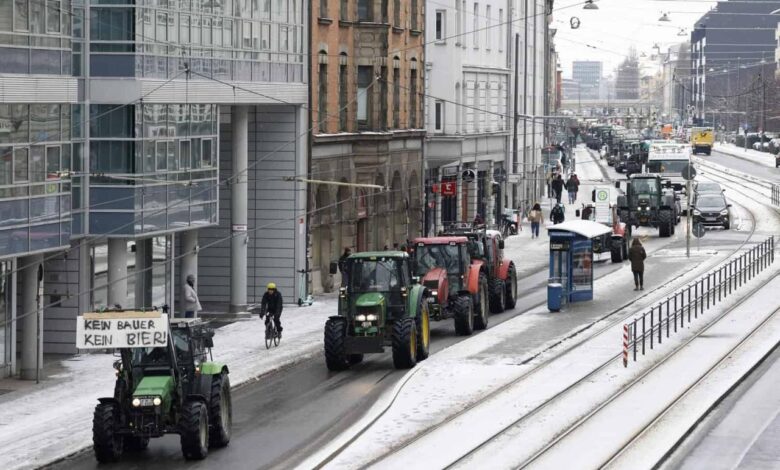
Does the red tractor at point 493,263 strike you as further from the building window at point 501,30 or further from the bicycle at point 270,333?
the building window at point 501,30

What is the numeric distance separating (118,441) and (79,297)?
1369cm

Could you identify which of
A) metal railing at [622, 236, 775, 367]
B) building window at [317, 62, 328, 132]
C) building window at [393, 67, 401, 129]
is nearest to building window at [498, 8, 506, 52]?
metal railing at [622, 236, 775, 367]

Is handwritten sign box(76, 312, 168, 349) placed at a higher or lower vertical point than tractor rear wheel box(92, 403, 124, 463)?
higher

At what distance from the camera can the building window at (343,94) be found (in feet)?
183

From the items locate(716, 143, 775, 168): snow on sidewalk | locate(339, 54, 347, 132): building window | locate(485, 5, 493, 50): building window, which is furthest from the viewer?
locate(716, 143, 775, 168): snow on sidewalk

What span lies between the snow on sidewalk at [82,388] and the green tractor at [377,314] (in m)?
1.90

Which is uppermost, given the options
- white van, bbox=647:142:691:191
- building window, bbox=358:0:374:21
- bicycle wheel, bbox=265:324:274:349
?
building window, bbox=358:0:374:21

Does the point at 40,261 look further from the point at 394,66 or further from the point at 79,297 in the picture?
the point at 394,66

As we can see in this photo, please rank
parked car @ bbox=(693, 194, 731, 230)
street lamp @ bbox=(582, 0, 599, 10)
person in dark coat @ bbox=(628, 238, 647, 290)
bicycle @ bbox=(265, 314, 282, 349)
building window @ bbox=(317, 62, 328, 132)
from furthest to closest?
parked car @ bbox=(693, 194, 731, 230), street lamp @ bbox=(582, 0, 599, 10), building window @ bbox=(317, 62, 328, 132), person in dark coat @ bbox=(628, 238, 647, 290), bicycle @ bbox=(265, 314, 282, 349)

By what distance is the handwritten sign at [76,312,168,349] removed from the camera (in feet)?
82.5

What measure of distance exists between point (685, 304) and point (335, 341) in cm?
1564

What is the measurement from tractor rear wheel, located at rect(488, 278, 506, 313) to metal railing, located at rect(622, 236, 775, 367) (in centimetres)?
403

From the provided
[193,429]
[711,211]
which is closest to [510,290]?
[193,429]

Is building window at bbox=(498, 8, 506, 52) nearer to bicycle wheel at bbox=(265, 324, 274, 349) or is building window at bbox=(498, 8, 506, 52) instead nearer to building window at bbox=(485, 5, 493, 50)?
building window at bbox=(485, 5, 493, 50)
